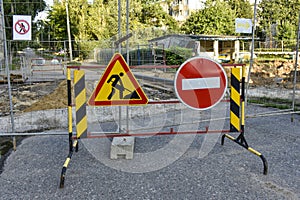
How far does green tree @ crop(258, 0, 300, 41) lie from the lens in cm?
927

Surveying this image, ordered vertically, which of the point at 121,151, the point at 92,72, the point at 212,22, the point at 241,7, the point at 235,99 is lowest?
the point at 121,151

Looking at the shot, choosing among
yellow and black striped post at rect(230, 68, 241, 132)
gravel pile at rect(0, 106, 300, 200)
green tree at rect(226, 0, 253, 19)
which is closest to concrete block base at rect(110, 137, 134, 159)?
gravel pile at rect(0, 106, 300, 200)

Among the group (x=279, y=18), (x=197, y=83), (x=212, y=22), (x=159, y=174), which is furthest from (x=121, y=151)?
(x=212, y=22)

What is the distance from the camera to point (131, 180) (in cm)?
329

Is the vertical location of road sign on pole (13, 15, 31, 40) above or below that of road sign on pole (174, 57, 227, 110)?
above

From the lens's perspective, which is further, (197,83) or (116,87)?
(197,83)

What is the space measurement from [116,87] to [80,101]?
529 millimetres

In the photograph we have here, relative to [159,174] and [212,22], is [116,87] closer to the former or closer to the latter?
[159,174]

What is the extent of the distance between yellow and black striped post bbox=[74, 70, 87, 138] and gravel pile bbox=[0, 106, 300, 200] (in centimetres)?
51

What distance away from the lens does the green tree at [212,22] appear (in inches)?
1313

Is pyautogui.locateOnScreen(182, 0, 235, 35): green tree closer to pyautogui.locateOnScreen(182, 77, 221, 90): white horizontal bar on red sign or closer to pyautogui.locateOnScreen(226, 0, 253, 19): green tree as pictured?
pyautogui.locateOnScreen(226, 0, 253, 19): green tree

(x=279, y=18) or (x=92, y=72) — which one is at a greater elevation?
(x=279, y=18)

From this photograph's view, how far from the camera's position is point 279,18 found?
1080cm

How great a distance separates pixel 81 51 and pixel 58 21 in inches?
957
